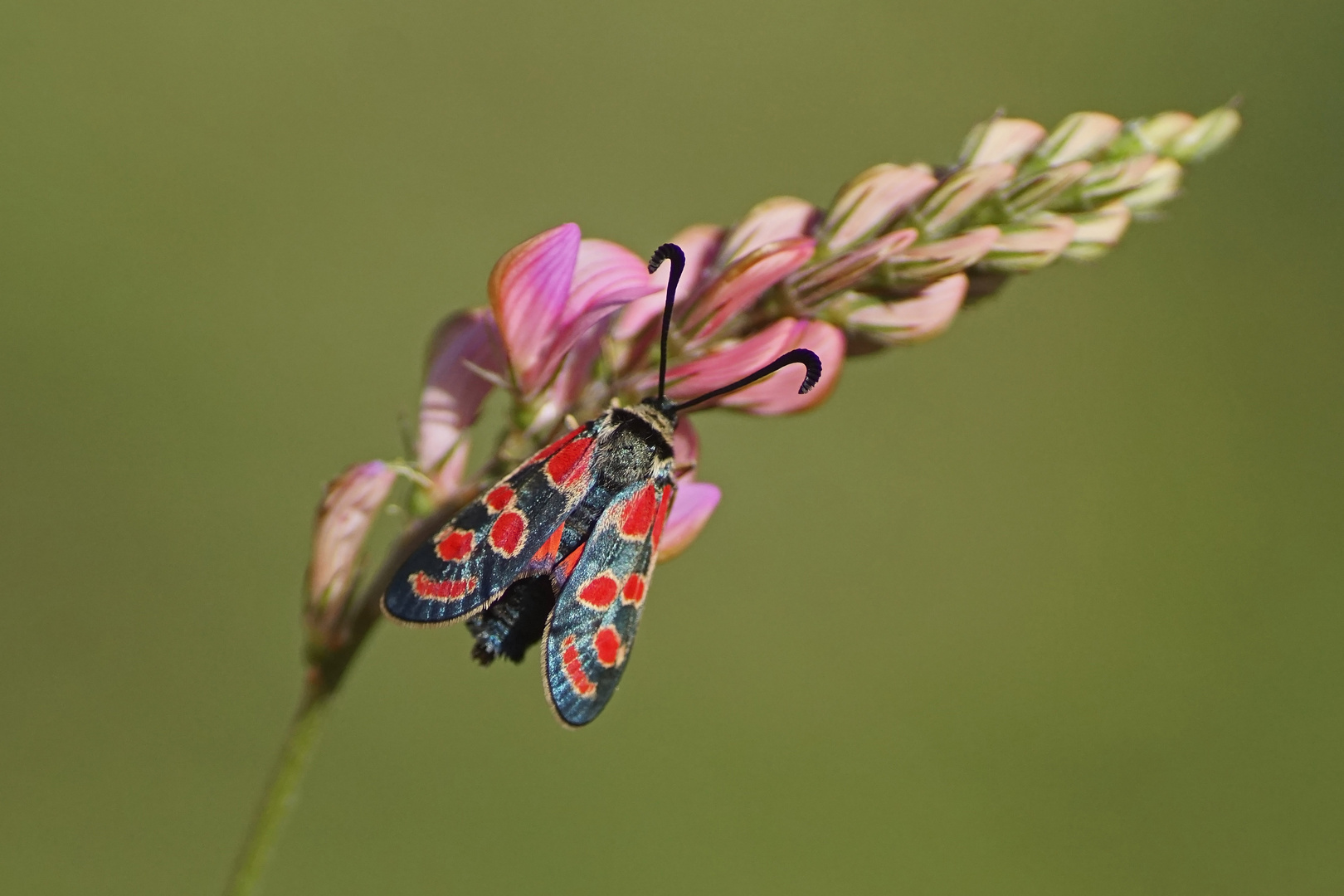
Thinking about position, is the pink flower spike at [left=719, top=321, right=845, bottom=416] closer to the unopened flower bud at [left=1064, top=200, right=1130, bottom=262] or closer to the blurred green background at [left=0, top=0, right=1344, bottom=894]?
the unopened flower bud at [left=1064, top=200, right=1130, bottom=262]

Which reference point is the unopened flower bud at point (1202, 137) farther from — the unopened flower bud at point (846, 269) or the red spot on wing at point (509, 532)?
the red spot on wing at point (509, 532)

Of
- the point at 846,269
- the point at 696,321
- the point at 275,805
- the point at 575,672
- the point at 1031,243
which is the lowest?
the point at 275,805

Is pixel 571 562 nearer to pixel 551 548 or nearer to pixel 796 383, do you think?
pixel 551 548

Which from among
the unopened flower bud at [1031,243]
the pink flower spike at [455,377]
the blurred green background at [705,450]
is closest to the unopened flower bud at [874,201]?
the unopened flower bud at [1031,243]

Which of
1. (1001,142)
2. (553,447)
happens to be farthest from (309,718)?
(1001,142)

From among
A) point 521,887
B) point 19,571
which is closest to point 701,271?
point 521,887

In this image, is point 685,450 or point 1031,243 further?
point 685,450

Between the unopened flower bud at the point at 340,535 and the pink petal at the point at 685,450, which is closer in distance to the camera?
the unopened flower bud at the point at 340,535
